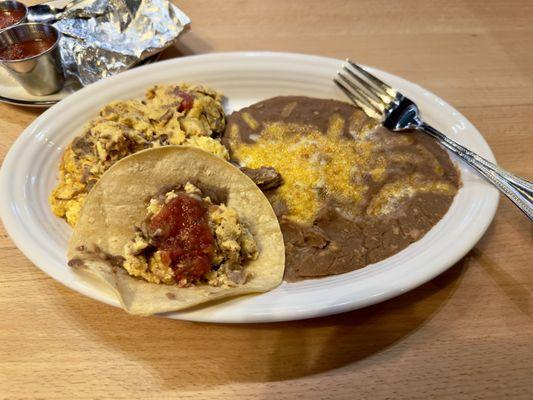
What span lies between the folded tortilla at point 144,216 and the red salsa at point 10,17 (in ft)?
5.84

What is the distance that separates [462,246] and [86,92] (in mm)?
1798

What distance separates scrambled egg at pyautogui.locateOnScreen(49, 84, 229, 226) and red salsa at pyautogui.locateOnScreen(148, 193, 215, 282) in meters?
0.43

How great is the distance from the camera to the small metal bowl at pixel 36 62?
2291 millimetres

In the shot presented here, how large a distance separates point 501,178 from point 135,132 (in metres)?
1.48

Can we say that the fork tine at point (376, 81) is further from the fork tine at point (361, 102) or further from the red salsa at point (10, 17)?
the red salsa at point (10, 17)

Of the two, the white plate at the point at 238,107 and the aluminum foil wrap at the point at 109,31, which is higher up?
the aluminum foil wrap at the point at 109,31

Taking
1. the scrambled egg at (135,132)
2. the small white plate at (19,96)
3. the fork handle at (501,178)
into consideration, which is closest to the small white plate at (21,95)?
the small white plate at (19,96)

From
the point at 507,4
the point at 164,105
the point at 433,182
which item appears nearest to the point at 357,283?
the point at 433,182

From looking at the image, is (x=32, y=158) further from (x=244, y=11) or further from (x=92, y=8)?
(x=244, y=11)

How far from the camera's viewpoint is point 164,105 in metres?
2.06

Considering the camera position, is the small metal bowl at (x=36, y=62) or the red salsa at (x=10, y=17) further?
the red salsa at (x=10, y=17)

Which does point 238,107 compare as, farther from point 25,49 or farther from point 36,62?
point 25,49

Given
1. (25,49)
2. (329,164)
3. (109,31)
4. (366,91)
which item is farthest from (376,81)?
(25,49)

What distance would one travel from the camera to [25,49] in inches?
95.1
